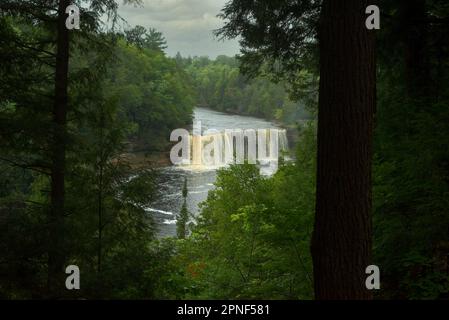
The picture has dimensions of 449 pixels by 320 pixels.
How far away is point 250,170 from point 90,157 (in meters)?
12.9

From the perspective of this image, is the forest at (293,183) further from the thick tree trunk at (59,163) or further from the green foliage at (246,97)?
the green foliage at (246,97)

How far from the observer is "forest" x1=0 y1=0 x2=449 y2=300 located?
3.29 meters

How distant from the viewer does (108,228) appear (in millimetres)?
7637

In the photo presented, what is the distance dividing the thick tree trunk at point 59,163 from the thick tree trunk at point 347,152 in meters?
4.39

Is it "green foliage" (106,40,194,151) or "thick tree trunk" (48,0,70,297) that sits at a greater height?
"green foliage" (106,40,194,151)

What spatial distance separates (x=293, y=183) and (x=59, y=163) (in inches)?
172

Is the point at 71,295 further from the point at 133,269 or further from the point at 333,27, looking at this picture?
the point at 333,27

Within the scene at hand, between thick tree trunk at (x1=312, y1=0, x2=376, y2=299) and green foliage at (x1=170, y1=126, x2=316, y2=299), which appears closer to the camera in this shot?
thick tree trunk at (x1=312, y1=0, x2=376, y2=299)

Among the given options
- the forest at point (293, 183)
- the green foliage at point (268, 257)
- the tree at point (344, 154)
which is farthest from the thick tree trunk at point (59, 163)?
Answer: the tree at point (344, 154)

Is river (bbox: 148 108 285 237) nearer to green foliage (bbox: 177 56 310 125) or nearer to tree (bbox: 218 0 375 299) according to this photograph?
tree (bbox: 218 0 375 299)

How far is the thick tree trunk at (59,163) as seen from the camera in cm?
635

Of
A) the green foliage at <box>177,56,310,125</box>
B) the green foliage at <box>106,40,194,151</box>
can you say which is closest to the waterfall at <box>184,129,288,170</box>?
the green foliage at <box>106,40,194,151</box>

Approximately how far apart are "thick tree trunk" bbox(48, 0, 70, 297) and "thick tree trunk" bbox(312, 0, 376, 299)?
4.39 meters
